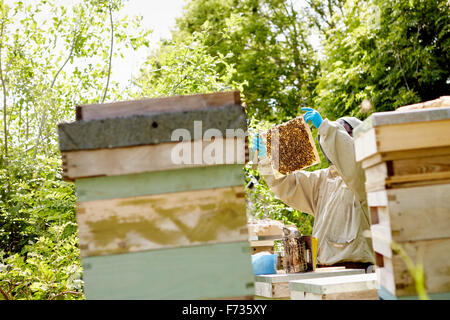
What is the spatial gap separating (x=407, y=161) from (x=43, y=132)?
5.71 m

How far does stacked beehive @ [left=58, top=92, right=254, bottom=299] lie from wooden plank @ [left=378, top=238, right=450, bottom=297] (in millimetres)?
466

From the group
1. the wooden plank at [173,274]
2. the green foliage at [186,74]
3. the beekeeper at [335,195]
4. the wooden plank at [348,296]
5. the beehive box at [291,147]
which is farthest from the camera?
the green foliage at [186,74]

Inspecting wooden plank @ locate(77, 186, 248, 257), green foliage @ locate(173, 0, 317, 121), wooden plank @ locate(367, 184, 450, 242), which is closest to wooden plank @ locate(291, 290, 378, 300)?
wooden plank @ locate(367, 184, 450, 242)

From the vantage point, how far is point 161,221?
159 cm

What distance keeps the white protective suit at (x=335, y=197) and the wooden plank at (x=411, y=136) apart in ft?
5.50

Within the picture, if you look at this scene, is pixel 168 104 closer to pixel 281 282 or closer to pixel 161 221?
pixel 161 221

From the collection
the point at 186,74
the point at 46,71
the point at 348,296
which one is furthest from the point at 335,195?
the point at 46,71

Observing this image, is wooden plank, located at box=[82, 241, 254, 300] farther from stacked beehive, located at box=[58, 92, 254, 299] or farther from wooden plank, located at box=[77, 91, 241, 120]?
wooden plank, located at box=[77, 91, 241, 120]

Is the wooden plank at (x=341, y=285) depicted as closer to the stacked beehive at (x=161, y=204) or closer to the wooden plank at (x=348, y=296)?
the wooden plank at (x=348, y=296)

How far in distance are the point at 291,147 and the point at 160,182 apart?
7.89ft

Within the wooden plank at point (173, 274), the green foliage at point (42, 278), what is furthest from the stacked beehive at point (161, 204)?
the green foliage at point (42, 278)

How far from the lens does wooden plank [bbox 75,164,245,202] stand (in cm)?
160

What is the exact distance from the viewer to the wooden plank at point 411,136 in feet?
5.24

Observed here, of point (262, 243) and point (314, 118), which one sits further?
point (262, 243)
